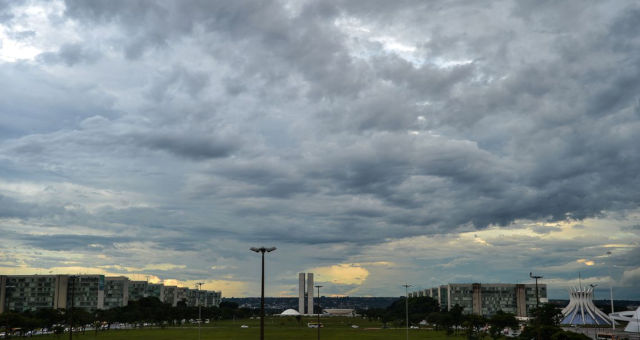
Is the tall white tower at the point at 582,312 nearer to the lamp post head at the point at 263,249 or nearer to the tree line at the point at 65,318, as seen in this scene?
the tree line at the point at 65,318

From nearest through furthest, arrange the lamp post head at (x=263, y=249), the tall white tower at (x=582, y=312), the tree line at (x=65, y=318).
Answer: the lamp post head at (x=263, y=249), the tree line at (x=65, y=318), the tall white tower at (x=582, y=312)

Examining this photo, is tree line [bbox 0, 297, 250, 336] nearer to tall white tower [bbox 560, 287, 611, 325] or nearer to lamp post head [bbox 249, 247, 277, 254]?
lamp post head [bbox 249, 247, 277, 254]

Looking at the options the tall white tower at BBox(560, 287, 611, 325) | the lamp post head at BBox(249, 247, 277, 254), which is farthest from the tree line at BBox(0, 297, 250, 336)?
the tall white tower at BBox(560, 287, 611, 325)

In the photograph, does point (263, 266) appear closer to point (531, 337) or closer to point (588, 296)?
point (531, 337)

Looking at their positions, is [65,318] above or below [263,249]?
below

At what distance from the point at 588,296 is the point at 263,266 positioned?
161020mm

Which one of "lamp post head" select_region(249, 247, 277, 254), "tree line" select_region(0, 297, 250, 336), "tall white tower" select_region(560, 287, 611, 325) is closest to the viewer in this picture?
"lamp post head" select_region(249, 247, 277, 254)

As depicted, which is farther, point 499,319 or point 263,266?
point 499,319

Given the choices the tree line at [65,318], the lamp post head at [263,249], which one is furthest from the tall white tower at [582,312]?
the lamp post head at [263,249]

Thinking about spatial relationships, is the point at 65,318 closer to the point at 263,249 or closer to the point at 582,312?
the point at 263,249

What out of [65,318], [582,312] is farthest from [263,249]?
[582,312]

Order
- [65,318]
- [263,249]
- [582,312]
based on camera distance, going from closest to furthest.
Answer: [263,249]
[65,318]
[582,312]

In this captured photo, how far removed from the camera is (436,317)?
164 m

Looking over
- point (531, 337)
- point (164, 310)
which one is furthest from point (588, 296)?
point (164, 310)
